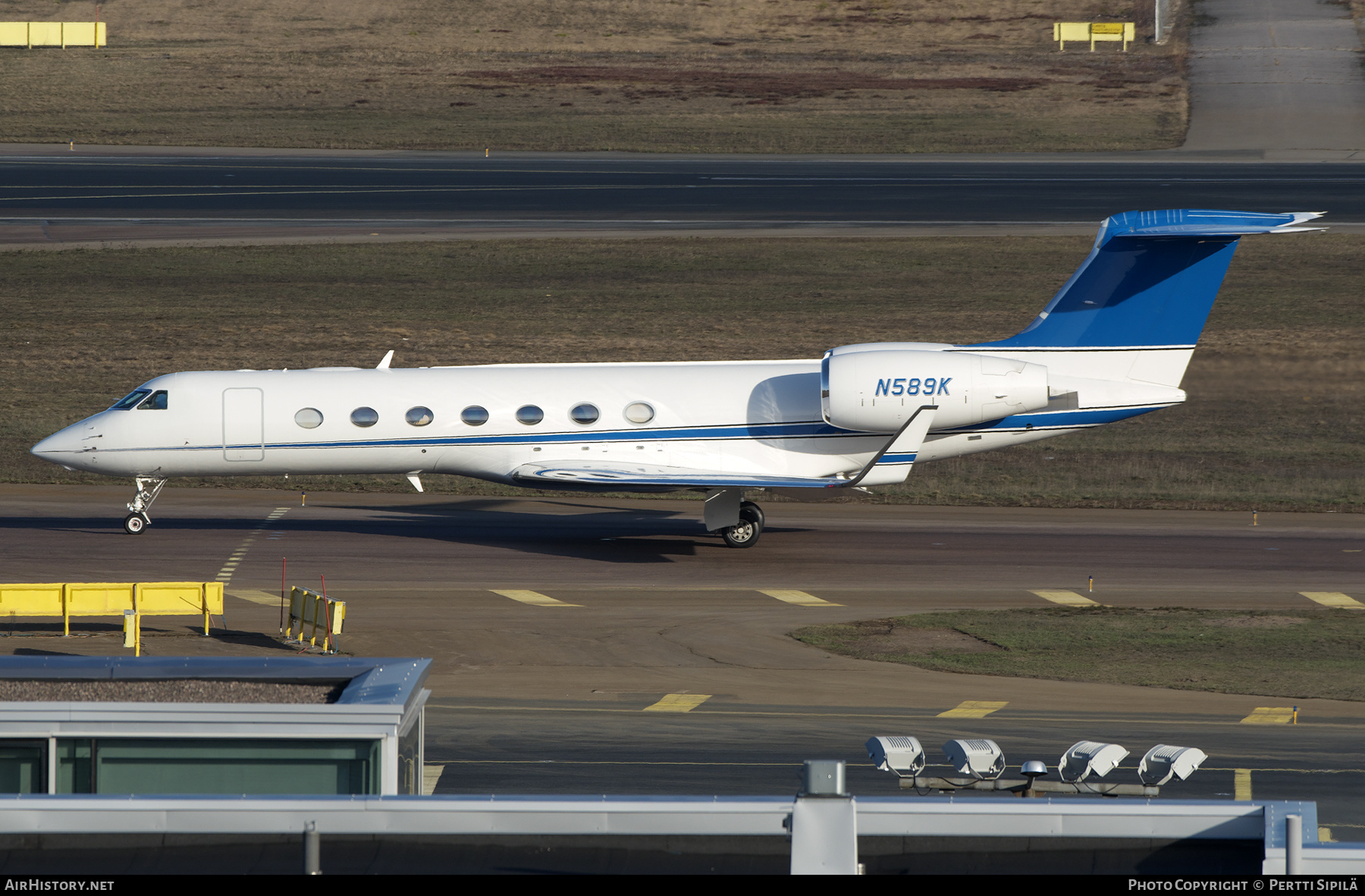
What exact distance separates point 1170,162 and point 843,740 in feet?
180

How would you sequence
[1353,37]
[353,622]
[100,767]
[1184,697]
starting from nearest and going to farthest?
1. [100,767]
2. [1184,697]
3. [353,622]
4. [1353,37]

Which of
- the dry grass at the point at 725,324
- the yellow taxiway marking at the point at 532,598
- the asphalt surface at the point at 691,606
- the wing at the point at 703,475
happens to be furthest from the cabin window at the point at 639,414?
the dry grass at the point at 725,324

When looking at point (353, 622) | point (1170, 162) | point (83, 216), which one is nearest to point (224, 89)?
point (83, 216)

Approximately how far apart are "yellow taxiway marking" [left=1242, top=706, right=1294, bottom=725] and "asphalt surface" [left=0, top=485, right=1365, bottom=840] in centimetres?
16

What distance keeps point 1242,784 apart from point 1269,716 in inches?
148

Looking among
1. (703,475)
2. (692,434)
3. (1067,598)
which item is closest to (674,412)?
(692,434)

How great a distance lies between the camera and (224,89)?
3388 inches

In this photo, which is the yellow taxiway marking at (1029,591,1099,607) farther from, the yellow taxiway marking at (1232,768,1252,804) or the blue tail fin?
the yellow taxiway marking at (1232,768,1252,804)

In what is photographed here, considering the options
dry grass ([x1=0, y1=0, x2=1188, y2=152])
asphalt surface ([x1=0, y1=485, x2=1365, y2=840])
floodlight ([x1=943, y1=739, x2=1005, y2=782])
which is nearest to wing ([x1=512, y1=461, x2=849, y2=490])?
asphalt surface ([x1=0, y1=485, x2=1365, y2=840])

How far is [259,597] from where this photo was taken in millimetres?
27469

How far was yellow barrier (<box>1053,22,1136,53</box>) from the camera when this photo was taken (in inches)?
3841

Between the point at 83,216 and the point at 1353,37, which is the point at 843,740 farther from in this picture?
the point at 1353,37

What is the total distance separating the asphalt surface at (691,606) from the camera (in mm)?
19047

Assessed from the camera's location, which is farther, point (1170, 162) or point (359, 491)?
point (1170, 162)
